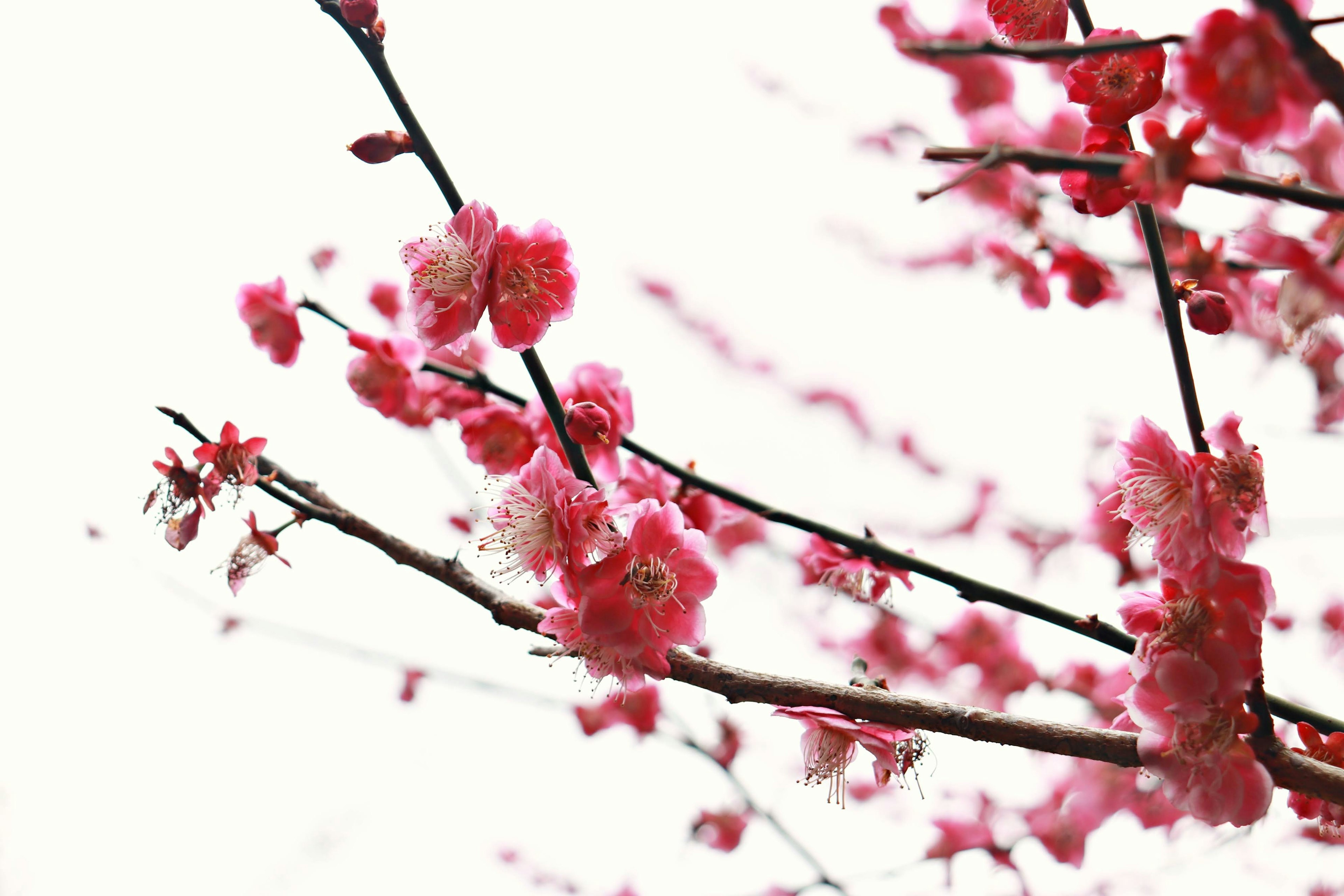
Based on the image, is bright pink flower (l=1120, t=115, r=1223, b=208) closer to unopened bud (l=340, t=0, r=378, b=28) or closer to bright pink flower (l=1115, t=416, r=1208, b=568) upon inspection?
bright pink flower (l=1115, t=416, r=1208, b=568)

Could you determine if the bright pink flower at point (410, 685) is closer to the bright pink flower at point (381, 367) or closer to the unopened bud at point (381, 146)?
the bright pink flower at point (381, 367)

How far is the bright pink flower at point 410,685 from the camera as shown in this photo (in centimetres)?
284

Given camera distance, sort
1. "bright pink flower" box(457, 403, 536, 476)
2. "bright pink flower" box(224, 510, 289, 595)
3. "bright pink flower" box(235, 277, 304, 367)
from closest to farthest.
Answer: "bright pink flower" box(224, 510, 289, 595), "bright pink flower" box(457, 403, 536, 476), "bright pink flower" box(235, 277, 304, 367)

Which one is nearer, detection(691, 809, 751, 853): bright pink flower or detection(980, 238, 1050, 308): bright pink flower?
detection(980, 238, 1050, 308): bright pink flower

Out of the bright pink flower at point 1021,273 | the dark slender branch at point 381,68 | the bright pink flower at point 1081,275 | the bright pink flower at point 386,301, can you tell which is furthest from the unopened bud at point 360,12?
the bright pink flower at point 386,301

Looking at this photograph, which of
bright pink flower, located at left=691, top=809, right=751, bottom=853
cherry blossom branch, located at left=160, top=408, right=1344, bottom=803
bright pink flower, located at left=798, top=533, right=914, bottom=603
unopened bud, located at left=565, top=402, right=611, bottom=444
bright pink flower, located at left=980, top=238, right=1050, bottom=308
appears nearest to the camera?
cherry blossom branch, located at left=160, top=408, right=1344, bottom=803

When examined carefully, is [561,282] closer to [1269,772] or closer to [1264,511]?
[1264,511]

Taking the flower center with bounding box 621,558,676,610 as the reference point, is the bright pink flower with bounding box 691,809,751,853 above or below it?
above

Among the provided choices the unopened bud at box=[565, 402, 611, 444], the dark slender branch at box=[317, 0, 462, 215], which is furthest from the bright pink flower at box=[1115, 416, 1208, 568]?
the dark slender branch at box=[317, 0, 462, 215]

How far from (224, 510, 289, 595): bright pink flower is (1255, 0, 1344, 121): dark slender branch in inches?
45.3

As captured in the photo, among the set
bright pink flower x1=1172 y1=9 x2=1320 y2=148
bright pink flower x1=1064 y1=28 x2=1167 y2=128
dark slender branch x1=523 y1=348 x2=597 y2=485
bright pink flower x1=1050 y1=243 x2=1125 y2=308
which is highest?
bright pink flower x1=1050 y1=243 x2=1125 y2=308

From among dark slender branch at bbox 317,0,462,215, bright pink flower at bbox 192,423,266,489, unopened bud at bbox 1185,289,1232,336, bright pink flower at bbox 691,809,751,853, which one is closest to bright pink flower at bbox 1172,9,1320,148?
unopened bud at bbox 1185,289,1232,336

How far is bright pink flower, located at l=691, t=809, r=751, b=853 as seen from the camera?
9.12 feet

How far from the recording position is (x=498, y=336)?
89cm
